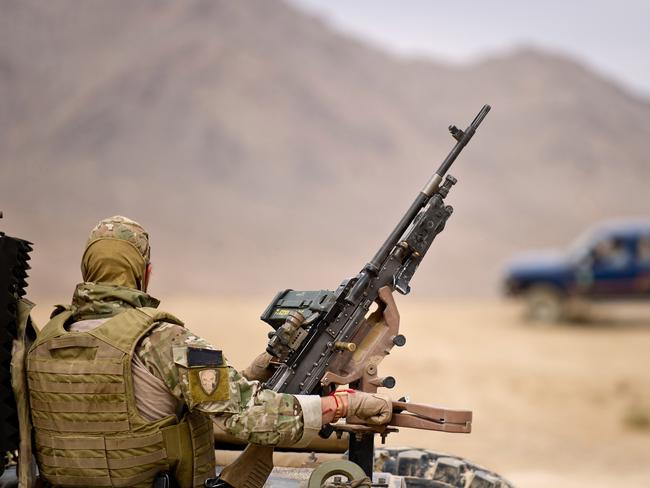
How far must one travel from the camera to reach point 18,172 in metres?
52.8

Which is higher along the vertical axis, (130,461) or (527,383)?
(527,383)

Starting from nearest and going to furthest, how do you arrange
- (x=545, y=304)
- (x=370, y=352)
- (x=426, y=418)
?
(x=426, y=418)
(x=370, y=352)
(x=545, y=304)

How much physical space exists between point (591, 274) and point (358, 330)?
769 inches

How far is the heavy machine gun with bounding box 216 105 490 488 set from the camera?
4.64m

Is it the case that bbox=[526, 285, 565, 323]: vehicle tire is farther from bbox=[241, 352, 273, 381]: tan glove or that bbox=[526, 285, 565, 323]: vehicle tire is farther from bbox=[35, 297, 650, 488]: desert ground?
bbox=[241, 352, 273, 381]: tan glove

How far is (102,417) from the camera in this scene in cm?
402

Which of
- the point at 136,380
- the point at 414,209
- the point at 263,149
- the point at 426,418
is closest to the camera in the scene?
the point at 136,380

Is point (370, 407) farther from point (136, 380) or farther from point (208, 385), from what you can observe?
point (136, 380)

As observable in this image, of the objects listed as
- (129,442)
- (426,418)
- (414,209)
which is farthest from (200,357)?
(414,209)

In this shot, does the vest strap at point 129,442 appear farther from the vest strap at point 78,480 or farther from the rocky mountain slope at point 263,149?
the rocky mountain slope at point 263,149

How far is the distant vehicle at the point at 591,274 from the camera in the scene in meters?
23.6

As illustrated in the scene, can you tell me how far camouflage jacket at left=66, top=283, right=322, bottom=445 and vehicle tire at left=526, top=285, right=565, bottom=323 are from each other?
67.6 ft

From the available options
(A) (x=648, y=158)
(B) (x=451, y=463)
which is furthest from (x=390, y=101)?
(B) (x=451, y=463)

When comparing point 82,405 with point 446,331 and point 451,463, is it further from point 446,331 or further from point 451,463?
point 446,331
